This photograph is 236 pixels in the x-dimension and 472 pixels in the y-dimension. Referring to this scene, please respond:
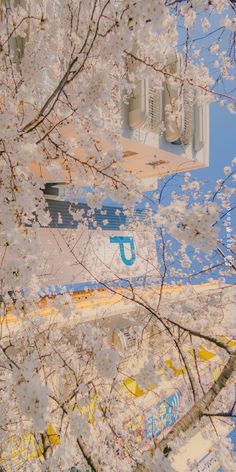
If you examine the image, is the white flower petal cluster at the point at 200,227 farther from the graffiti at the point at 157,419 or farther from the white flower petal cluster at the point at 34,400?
the graffiti at the point at 157,419

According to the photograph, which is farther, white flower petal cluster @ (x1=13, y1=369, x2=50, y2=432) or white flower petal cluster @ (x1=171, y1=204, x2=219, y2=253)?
white flower petal cluster @ (x1=171, y1=204, x2=219, y2=253)

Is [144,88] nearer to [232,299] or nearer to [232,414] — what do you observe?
[232,299]

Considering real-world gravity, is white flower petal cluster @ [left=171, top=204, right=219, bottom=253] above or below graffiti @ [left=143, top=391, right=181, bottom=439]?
above

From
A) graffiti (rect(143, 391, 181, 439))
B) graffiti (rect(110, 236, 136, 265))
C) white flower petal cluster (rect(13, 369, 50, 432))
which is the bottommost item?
graffiti (rect(143, 391, 181, 439))

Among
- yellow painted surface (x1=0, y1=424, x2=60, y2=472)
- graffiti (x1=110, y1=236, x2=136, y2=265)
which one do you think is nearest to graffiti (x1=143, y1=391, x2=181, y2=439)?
yellow painted surface (x1=0, y1=424, x2=60, y2=472)

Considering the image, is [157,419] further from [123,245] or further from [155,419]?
[123,245]

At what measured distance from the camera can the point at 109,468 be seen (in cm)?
426

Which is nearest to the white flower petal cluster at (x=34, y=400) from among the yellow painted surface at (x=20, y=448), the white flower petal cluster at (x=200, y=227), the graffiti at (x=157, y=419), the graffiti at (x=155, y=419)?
the white flower petal cluster at (x=200, y=227)

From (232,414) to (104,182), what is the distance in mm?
3071

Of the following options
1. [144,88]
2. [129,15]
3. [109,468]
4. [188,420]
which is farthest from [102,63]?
[144,88]

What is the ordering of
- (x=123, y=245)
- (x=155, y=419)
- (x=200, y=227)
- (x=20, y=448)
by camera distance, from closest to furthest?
(x=200, y=227) < (x=20, y=448) < (x=155, y=419) < (x=123, y=245)

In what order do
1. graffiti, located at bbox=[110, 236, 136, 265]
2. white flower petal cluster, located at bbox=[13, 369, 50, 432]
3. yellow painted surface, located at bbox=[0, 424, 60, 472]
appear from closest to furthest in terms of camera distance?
white flower petal cluster, located at bbox=[13, 369, 50, 432] → yellow painted surface, located at bbox=[0, 424, 60, 472] → graffiti, located at bbox=[110, 236, 136, 265]

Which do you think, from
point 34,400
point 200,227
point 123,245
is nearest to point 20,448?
point 34,400

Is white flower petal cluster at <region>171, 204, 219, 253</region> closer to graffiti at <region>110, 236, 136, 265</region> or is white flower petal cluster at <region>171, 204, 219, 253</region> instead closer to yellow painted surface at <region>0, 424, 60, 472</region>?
yellow painted surface at <region>0, 424, 60, 472</region>
